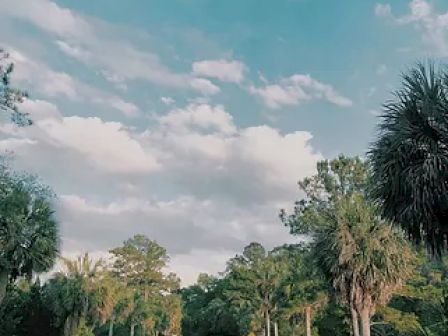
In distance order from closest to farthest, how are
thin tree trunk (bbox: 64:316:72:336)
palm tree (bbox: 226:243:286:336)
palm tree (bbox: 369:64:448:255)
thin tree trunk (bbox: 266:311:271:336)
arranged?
palm tree (bbox: 369:64:448:255), thin tree trunk (bbox: 64:316:72:336), thin tree trunk (bbox: 266:311:271:336), palm tree (bbox: 226:243:286:336)

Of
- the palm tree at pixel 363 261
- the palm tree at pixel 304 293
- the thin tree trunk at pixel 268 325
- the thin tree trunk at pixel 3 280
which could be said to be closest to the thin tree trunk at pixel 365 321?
the palm tree at pixel 363 261

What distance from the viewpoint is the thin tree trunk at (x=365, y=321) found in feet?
58.1

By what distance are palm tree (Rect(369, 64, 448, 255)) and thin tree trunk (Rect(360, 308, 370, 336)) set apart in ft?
29.1

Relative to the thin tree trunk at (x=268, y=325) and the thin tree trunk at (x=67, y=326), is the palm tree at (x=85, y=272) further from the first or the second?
the thin tree trunk at (x=268, y=325)

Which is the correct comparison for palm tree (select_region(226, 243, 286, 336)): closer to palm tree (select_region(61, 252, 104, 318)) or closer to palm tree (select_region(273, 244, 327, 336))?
palm tree (select_region(273, 244, 327, 336))

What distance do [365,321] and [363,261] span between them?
2.19m

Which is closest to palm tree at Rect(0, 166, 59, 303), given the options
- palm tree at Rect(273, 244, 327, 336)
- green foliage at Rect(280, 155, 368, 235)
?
palm tree at Rect(273, 244, 327, 336)

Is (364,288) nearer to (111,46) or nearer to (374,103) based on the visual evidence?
(374,103)

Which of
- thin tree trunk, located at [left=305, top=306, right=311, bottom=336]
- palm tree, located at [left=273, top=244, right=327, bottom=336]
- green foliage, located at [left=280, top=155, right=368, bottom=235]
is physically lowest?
thin tree trunk, located at [left=305, top=306, right=311, bottom=336]

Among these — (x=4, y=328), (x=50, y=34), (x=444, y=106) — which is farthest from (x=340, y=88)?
(x=4, y=328)

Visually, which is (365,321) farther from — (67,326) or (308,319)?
(67,326)

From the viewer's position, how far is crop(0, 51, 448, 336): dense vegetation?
372 inches

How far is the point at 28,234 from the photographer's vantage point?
22469mm

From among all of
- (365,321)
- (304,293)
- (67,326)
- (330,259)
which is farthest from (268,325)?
(330,259)
